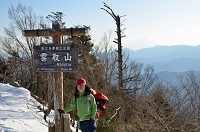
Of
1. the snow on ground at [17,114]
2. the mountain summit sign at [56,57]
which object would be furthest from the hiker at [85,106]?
the snow on ground at [17,114]

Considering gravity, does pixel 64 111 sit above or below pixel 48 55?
below

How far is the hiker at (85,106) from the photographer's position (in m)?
3.74

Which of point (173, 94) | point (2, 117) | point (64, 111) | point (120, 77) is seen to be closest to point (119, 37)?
point (120, 77)

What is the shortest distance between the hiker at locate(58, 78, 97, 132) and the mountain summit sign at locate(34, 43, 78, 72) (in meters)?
0.43

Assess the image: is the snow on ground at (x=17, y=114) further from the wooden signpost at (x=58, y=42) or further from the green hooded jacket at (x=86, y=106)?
the green hooded jacket at (x=86, y=106)

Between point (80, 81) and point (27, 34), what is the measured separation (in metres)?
1.51

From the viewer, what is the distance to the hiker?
147 inches

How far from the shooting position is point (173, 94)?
865 cm

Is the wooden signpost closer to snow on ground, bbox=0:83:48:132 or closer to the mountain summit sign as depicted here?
the mountain summit sign

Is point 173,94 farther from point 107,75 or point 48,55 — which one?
point 48,55

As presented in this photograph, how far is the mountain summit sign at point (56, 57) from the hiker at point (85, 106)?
43 centimetres

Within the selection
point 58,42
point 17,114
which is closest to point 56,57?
point 58,42

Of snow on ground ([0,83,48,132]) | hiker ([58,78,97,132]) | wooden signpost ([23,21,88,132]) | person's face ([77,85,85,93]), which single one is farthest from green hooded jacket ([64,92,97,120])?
snow on ground ([0,83,48,132])

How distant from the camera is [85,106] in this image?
12.4 ft
